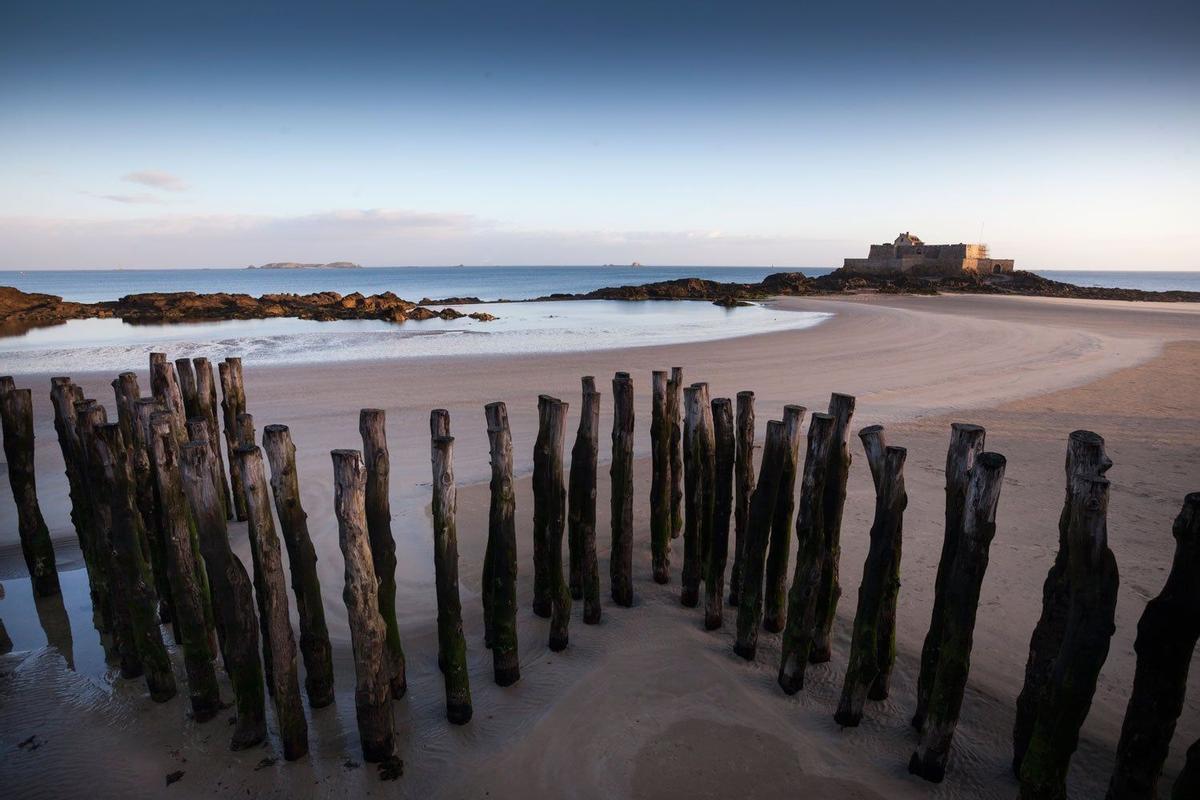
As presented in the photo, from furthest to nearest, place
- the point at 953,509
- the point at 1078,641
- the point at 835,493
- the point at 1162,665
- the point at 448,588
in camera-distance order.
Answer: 1. the point at 835,493
2. the point at 448,588
3. the point at 953,509
4. the point at 1078,641
5. the point at 1162,665

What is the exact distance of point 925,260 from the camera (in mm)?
69438

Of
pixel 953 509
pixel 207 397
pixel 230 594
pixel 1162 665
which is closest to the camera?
pixel 1162 665

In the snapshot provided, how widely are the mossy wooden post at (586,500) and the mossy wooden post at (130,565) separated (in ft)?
9.11

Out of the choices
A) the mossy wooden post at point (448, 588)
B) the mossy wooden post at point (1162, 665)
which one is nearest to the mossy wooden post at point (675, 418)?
the mossy wooden post at point (448, 588)

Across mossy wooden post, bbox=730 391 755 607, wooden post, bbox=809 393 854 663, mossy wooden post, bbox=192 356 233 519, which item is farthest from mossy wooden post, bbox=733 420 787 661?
mossy wooden post, bbox=192 356 233 519

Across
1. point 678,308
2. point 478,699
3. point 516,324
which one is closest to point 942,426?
point 478,699

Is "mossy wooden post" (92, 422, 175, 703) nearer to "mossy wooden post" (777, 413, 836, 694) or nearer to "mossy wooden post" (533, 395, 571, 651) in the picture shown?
"mossy wooden post" (533, 395, 571, 651)

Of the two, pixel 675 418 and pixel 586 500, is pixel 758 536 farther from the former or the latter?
pixel 675 418

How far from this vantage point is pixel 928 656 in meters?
3.64

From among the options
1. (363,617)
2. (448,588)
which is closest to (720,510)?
(448,588)

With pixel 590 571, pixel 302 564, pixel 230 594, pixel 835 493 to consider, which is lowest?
pixel 590 571

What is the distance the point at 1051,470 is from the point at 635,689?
664 centimetres

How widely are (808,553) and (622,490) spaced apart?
1509 mm

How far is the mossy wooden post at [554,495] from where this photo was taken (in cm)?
442
